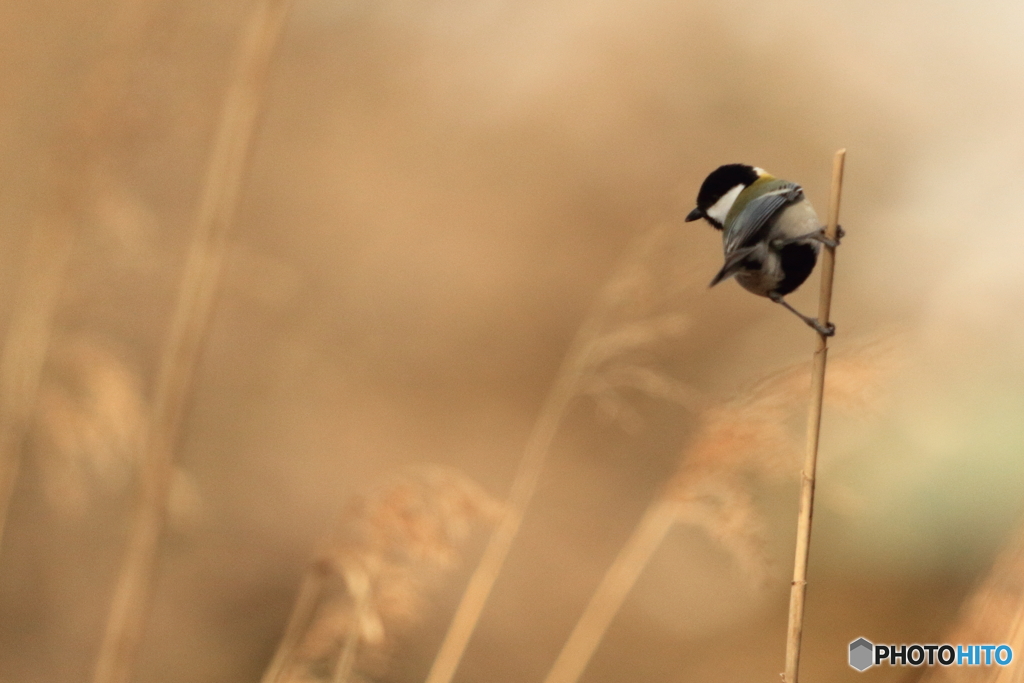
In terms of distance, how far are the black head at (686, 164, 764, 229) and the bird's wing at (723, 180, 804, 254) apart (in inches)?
8.1

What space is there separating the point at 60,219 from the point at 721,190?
1.14 m

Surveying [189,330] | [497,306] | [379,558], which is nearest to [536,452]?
[379,558]

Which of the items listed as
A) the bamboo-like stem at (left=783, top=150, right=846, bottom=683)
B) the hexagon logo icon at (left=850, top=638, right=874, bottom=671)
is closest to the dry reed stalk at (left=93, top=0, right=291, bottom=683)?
the bamboo-like stem at (left=783, top=150, right=846, bottom=683)

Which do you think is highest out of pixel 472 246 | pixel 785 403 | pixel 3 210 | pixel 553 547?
pixel 472 246

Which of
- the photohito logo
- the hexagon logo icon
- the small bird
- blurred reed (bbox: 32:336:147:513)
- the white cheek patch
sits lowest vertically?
the photohito logo

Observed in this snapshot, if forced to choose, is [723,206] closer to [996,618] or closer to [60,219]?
[996,618]

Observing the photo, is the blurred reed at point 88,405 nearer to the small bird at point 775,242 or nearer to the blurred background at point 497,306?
the blurred background at point 497,306

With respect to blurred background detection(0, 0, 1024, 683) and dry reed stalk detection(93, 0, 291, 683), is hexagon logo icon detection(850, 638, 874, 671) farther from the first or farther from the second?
dry reed stalk detection(93, 0, 291, 683)

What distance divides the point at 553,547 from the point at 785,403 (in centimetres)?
154

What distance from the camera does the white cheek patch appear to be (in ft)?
4.86

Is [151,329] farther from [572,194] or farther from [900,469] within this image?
[900,469]

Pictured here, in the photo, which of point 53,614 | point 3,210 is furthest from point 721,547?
point 3,210

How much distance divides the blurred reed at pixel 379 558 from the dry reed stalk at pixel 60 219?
20.4 inches

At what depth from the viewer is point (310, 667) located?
1216mm
